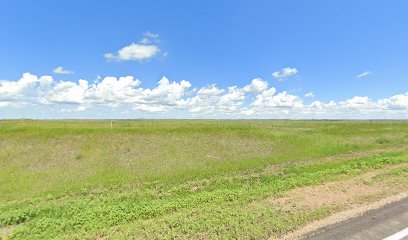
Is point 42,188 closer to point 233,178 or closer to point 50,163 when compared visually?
point 50,163

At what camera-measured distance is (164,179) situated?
55.3ft

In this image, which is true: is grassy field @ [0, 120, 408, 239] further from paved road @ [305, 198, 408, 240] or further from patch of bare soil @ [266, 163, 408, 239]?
paved road @ [305, 198, 408, 240]

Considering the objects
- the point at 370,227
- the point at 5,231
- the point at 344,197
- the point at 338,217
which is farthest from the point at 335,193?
the point at 5,231

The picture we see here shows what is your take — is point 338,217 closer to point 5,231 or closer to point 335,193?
point 335,193

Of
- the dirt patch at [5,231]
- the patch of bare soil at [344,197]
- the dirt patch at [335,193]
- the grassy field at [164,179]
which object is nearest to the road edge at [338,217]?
the patch of bare soil at [344,197]

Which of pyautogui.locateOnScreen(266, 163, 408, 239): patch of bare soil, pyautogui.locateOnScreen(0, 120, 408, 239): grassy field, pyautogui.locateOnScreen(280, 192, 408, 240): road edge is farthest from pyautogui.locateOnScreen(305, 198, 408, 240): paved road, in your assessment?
pyautogui.locateOnScreen(0, 120, 408, 239): grassy field

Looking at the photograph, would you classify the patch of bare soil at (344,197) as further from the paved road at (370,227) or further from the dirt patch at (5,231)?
the dirt patch at (5,231)

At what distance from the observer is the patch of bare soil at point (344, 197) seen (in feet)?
25.9

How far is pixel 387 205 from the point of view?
8672 millimetres

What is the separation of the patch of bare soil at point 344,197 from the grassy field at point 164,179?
23cm

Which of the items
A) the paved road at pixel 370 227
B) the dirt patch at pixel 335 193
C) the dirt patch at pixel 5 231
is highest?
the paved road at pixel 370 227

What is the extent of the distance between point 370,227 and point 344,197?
9.33ft

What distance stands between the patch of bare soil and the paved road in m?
0.27

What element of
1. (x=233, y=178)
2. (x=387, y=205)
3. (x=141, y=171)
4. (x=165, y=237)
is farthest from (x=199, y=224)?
(x=141, y=171)
